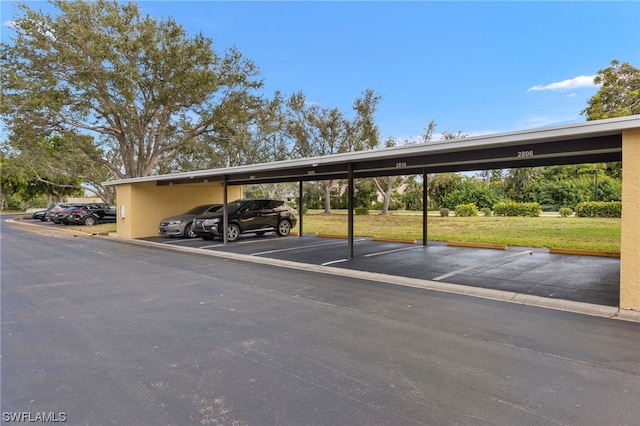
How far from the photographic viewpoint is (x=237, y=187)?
62.5ft

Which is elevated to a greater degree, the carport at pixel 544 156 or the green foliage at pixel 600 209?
the carport at pixel 544 156

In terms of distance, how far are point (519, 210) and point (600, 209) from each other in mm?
4310

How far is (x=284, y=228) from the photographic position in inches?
664

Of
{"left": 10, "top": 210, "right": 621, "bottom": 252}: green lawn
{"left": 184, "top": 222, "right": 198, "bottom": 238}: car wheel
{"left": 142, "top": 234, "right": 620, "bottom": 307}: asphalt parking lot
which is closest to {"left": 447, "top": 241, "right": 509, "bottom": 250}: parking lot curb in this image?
{"left": 142, "top": 234, "right": 620, "bottom": 307}: asphalt parking lot

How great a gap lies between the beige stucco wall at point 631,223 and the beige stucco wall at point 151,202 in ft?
52.4

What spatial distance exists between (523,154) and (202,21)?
18803 mm

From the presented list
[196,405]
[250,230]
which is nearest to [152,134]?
[250,230]

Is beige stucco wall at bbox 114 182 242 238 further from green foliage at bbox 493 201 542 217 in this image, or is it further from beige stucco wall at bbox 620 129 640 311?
green foliage at bbox 493 201 542 217

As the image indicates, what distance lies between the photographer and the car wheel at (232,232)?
14516mm

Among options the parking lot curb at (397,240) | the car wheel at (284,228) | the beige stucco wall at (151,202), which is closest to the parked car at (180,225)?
the beige stucco wall at (151,202)

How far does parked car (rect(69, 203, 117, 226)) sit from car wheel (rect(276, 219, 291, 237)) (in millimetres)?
16642

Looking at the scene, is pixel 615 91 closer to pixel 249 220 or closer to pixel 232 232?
pixel 249 220

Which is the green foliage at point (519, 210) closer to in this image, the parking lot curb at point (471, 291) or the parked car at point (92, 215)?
the parking lot curb at point (471, 291)

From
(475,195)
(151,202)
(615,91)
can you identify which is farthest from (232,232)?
(475,195)
